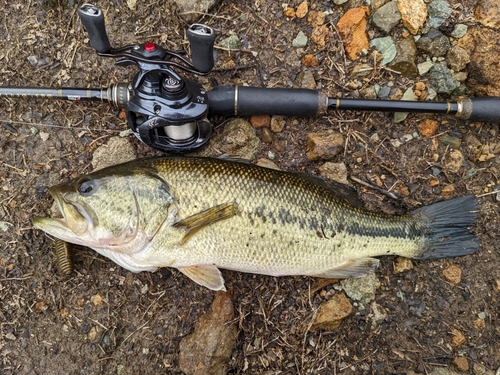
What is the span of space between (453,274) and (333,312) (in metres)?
1.18

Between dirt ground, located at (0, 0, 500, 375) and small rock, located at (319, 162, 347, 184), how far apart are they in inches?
4.0

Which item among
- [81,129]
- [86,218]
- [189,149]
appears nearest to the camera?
[86,218]

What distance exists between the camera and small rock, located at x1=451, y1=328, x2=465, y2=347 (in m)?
3.61

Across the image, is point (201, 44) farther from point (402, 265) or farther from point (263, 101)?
point (402, 265)

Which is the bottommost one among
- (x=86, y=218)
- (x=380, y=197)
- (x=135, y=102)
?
(x=380, y=197)

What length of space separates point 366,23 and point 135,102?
2.25 metres

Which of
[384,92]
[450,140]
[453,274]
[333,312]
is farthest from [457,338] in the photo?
[384,92]

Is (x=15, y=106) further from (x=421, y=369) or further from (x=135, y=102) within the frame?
(x=421, y=369)

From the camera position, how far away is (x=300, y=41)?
3723 mm

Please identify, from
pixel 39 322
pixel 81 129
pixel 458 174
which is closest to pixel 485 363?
pixel 458 174

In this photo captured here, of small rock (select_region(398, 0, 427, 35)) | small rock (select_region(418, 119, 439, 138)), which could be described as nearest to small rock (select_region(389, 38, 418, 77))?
small rock (select_region(398, 0, 427, 35))

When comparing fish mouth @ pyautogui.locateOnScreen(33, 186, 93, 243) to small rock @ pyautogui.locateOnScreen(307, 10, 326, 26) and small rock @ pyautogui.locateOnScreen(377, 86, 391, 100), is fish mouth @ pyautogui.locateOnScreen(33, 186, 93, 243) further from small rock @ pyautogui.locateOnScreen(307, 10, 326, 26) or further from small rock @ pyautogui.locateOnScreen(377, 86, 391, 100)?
small rock @ pyautogui.locateOnScreen(377, 86, 391, 100)

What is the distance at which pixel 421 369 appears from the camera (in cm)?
358

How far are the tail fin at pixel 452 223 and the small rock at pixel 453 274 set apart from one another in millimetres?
230
